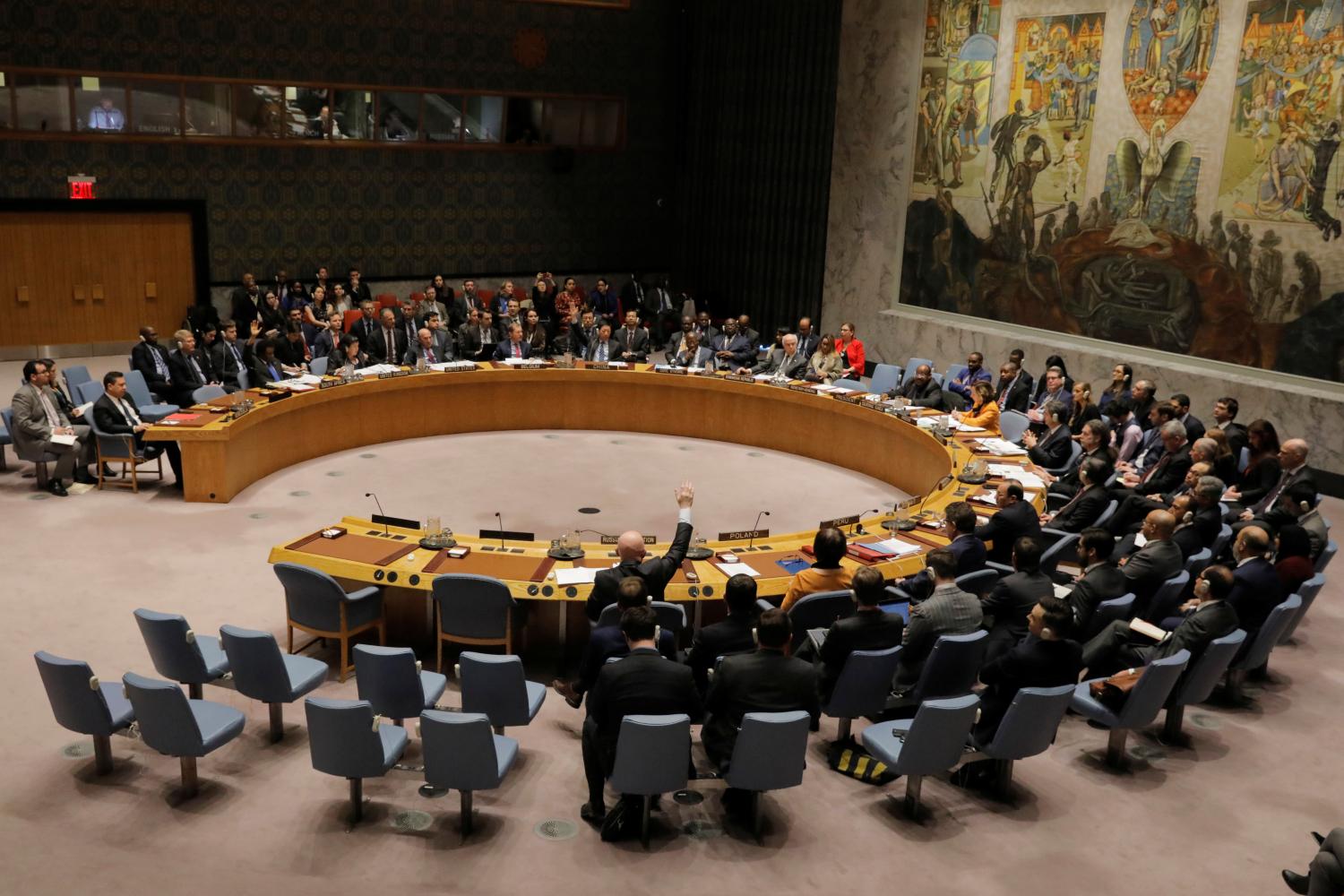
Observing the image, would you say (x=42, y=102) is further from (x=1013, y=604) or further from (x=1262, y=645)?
(x=1262, y=645)

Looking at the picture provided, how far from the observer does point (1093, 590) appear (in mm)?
6945

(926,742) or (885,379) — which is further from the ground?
(885,379)

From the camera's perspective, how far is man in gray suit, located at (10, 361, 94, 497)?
10547mm

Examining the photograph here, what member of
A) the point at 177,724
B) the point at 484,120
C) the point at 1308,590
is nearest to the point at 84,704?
the point at 177,724

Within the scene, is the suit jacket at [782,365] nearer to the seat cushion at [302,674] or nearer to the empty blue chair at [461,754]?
the seat cushion at [302,674]

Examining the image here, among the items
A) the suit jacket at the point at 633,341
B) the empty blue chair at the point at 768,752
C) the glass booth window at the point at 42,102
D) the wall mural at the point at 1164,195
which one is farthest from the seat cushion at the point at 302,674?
the glass booth window at the point at 42,102

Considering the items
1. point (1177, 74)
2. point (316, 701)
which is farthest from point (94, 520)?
point (1177, 74)

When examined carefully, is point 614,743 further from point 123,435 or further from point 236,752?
point 123,435

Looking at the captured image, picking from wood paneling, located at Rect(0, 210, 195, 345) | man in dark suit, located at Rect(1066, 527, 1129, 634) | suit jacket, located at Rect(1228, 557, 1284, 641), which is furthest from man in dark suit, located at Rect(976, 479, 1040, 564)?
wood paneling, located at Rect(0, 210, 195, 345)

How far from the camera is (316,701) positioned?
5.35 metres

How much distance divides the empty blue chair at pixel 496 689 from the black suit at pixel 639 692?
0.64 m

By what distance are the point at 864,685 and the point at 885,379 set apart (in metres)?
7.84

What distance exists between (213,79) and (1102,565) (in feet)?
47.9

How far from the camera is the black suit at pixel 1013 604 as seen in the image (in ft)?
21.7
